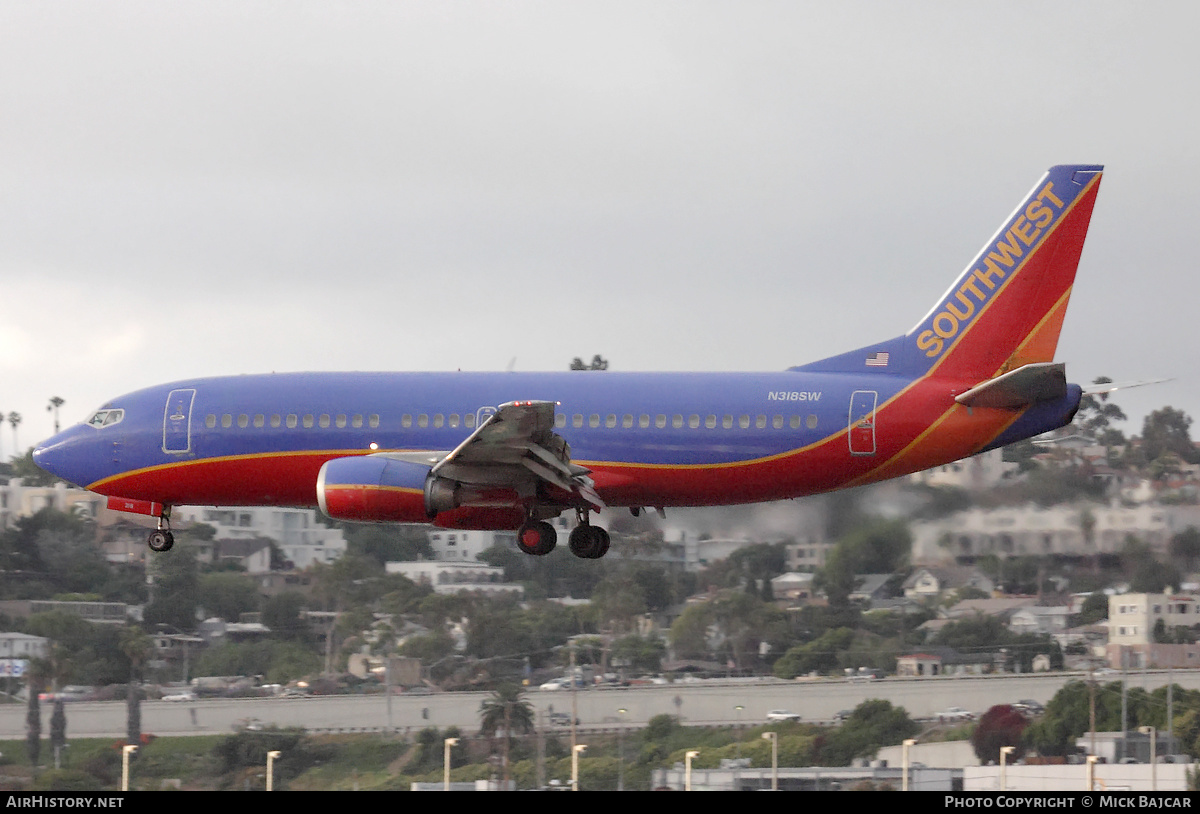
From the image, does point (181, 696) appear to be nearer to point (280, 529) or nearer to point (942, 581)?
point (942, 581)

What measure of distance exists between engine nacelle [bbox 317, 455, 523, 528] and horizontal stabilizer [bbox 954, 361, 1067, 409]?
10.6 m

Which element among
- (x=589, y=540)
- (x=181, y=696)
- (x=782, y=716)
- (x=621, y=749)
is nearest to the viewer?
(x=589, y=540)

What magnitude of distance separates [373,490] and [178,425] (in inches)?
238

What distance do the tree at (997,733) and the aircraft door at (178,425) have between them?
A: 21.4 meters

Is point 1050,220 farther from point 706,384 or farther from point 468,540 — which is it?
point 468,540

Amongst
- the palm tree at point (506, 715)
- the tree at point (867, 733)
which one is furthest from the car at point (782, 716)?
the palm tree at point (506, 715)

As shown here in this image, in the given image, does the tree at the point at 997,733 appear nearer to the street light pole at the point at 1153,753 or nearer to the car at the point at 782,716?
the street light pole at the point at 1153,753

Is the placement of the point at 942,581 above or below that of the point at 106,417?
below

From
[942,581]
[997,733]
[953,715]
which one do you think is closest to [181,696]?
[953,715]

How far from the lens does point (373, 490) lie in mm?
33625

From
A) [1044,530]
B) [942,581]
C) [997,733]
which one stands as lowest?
[997,733]

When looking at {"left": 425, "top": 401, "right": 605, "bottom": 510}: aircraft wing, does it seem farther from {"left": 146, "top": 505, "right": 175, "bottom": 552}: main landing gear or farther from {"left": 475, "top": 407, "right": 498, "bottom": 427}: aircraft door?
{"left": 146, "top": 505, "right": 175, "bottom": 552}: main landing gear
